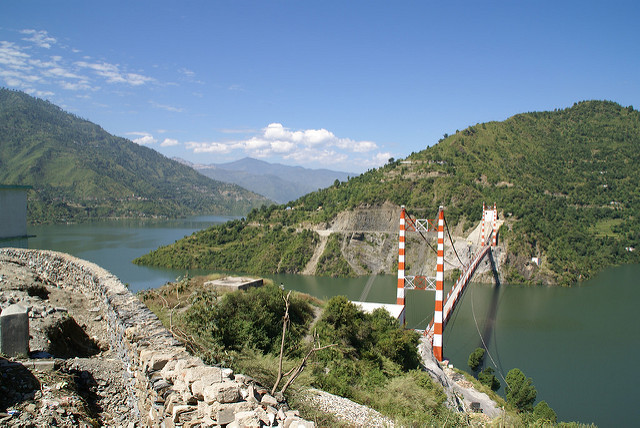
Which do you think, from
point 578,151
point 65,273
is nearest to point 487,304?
point 65,273

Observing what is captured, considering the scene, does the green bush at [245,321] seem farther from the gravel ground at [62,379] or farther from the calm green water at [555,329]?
the calm green water at [555,329]

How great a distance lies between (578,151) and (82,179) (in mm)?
79756

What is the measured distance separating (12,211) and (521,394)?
14330 mm

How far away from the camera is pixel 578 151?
4594 cm

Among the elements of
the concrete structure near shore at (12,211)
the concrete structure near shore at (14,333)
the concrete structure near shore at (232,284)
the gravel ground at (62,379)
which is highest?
the concrete structure near shore at (12,211)

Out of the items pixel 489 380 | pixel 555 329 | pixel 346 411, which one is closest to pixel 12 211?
pixel 346 411

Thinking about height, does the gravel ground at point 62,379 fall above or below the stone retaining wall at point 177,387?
below

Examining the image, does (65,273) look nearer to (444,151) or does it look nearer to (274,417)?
(274,417)

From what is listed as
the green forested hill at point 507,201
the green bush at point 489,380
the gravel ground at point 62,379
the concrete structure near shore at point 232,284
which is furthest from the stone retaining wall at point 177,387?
the green forested hill at point 507,201

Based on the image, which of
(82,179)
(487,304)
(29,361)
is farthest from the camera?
(82,179)

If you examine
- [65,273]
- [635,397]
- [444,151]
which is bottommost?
[635,397]

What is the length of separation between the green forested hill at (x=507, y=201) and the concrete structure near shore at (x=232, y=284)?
69.1ft

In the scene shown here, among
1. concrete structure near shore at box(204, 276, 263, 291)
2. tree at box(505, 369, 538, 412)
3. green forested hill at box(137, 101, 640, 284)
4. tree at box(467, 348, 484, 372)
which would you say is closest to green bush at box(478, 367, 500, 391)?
tree at box(505, 369, 538, 412)

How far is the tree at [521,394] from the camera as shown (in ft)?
34.0
